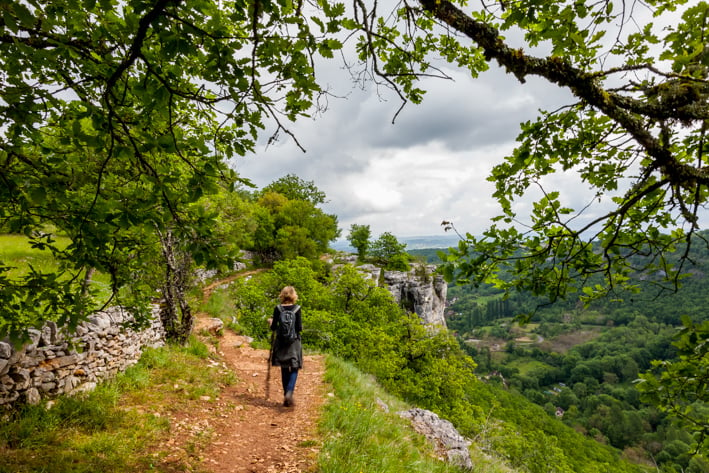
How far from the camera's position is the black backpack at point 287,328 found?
22.7 ft

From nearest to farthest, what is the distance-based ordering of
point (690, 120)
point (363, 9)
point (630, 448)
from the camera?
point (690, 120) < point (363, 9) < point (630, 448)

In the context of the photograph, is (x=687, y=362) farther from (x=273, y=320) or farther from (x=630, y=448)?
(x=630, y=448)

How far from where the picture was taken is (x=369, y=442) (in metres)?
5.39

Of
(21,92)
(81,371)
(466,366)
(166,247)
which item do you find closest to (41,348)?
(81,371)

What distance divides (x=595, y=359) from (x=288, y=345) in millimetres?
137822

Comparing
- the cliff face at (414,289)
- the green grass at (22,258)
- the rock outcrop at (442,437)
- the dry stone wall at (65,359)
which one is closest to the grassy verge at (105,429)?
the dry stone wall at (65,359)

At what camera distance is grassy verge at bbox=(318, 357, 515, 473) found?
4.80 metres

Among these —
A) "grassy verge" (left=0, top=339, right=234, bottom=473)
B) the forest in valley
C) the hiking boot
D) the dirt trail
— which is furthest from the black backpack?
the forest in valley

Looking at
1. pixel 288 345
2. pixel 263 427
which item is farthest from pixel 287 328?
pixel 263 427

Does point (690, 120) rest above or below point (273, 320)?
above

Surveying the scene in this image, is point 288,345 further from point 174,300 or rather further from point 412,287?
point 412,287

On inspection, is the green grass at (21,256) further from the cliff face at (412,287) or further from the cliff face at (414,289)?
the cliff face at (414,289)

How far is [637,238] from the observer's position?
3.67m

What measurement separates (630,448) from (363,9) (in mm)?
94697
